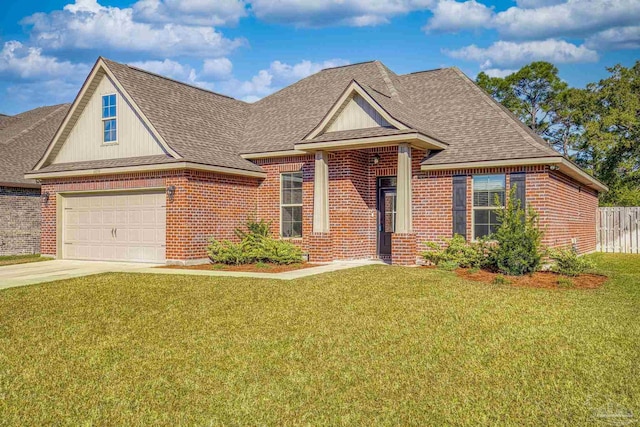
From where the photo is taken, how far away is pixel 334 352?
684cm

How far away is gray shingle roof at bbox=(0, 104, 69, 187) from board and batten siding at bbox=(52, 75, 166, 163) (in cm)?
328

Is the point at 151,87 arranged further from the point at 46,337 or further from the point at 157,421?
the point at 157,421

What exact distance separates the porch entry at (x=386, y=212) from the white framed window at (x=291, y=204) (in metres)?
2.60

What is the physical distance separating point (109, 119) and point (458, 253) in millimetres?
12015

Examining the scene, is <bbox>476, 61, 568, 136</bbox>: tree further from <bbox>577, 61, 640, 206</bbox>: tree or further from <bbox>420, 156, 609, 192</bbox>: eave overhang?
<bbox>420, 156, 609, 192</bbox>: eave overhang

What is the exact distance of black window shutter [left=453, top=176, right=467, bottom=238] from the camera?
15875 mm

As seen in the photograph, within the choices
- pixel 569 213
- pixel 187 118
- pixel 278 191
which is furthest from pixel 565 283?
pixel 187 118

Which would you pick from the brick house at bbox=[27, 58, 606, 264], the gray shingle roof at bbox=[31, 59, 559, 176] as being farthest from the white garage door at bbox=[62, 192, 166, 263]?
the gray shingle roof at bbox=[31, 59, 559, 176]

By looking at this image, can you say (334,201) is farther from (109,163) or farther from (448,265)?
(109,163)

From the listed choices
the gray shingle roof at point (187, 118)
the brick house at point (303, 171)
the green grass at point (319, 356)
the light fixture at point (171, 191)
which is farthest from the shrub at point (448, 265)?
the light fixture at point (171, 191)

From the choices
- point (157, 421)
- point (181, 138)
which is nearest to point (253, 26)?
point (181, 138)

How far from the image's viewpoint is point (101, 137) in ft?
61.1

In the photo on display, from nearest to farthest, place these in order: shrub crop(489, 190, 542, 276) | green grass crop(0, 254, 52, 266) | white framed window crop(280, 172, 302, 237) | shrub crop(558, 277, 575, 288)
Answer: shrub crop(558, 277, 575, 288) → shrub crop(489, 190, 542, 276) → white framed window crop(280, 172, 302, 237) → green grass crop(0, 254, 52, 266)

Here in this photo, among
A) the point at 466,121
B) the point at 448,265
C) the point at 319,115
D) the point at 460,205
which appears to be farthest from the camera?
the point at 319,115
